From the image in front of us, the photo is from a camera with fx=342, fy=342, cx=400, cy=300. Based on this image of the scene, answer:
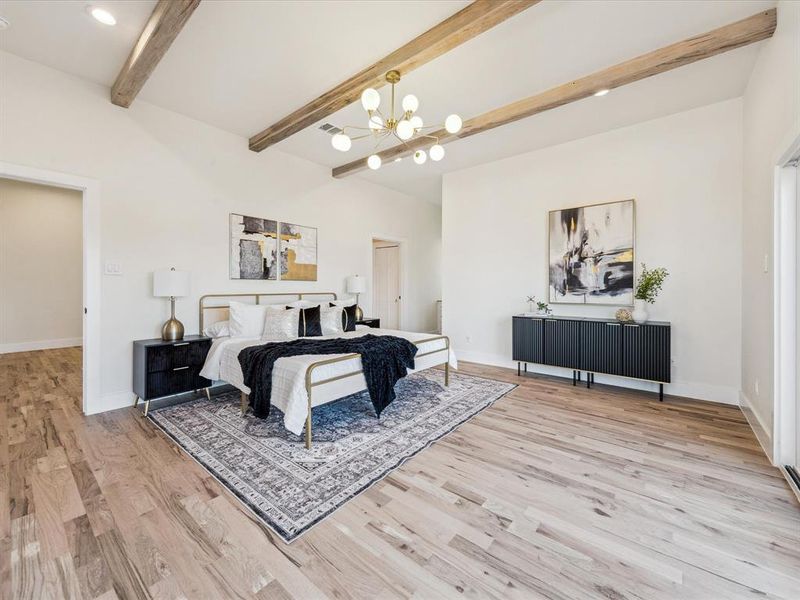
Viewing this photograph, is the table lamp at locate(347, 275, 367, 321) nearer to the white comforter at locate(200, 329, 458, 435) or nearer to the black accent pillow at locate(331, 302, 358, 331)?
the black accent pillow at locate(331, 302, 358, 331)

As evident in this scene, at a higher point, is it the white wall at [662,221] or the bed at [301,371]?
the white wall at [662,221]

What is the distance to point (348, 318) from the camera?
4.65 metres

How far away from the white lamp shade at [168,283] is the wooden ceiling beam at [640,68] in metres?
3.33

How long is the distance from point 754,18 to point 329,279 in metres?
5.13

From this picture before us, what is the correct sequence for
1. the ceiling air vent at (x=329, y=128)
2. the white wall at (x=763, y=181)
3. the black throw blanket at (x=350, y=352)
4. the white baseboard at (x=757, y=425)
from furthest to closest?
the ceiling air vent at (x=329, y=128), the black throw blanket at (x=350, y=352), the white baseboard at (x=757, y=425), the white wall at (x=763, y=181)

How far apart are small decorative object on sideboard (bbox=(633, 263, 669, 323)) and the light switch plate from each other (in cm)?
554

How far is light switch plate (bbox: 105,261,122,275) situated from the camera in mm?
3430

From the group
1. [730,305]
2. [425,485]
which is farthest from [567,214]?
[425,485]

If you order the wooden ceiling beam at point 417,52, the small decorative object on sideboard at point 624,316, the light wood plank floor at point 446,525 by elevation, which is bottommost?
the light wood plank floor at point 446,525

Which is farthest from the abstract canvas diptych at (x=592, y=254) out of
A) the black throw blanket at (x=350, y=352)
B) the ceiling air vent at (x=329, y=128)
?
the ceiling air vent at (x=329, y=128)

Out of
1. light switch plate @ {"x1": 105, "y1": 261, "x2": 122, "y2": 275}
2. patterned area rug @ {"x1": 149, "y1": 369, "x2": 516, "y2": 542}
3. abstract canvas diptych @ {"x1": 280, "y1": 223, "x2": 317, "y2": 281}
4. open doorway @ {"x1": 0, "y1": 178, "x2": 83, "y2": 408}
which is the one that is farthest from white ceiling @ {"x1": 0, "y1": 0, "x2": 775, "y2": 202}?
open doorway @ {"x1": 0, "y1": 178, "x2": 83, "y2": 408}

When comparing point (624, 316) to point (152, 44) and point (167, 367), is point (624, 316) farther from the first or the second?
point (152, 44)

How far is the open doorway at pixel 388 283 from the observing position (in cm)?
736

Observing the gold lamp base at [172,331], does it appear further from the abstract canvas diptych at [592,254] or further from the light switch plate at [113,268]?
the abstract canvas diptych at [592,254]
